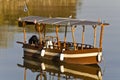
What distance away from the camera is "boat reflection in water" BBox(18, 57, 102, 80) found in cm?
3669

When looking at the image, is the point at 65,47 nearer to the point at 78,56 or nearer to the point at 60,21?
the point at 78,56

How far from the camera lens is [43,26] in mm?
45625

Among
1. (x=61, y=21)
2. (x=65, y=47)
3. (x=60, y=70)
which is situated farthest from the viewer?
(x=61, y=21)

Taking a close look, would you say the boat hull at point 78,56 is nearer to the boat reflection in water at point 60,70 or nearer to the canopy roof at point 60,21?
the boat reflection in water at point 60,70

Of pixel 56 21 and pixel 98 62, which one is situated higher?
pixel 56 21

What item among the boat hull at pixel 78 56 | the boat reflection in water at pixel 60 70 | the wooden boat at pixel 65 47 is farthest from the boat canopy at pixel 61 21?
the boat reflection in water at pixel 60 70

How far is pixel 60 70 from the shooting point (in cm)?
3916

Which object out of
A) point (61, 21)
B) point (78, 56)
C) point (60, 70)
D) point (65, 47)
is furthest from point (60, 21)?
point (60, 70)

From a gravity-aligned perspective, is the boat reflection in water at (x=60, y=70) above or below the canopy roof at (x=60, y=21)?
below

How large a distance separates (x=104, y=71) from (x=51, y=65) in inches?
182

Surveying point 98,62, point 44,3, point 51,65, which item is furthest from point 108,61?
point 44,3

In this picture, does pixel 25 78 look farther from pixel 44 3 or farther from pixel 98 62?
pixel 44 3

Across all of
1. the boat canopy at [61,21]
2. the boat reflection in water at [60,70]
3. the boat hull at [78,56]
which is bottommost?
the boat reflection in water at [60,70]

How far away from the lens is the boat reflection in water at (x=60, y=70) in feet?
120
